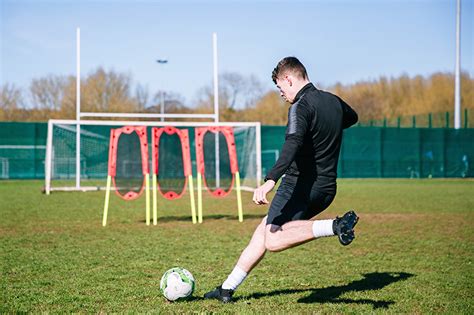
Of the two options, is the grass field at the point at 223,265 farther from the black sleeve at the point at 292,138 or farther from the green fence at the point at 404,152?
the green fence at the point at 404,152

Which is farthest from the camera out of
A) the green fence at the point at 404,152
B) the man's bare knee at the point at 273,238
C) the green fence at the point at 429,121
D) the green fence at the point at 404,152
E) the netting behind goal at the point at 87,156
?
the green fence at the point at 429,121

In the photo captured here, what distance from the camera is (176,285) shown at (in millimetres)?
4922

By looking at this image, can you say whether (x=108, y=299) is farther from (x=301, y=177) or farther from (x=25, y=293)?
(x=301, y=177)

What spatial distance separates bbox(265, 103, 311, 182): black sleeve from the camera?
441 cm

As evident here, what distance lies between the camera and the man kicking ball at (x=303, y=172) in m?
4.56

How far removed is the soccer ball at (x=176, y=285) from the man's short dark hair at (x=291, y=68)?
1753mm

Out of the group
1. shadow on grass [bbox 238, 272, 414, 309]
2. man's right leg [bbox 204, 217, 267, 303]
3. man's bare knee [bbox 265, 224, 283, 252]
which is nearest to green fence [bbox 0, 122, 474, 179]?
shadow on grass [bbox 238, 272, 414, 309]

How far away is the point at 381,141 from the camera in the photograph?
3369 cm

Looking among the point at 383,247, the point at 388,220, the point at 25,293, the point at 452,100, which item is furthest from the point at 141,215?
the point at 452,100

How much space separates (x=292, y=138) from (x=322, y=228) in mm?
688

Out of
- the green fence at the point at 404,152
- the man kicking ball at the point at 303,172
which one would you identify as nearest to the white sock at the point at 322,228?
the man kicking ball at the point at 303,172

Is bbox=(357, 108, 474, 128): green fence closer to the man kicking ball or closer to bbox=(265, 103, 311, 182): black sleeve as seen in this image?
the man kicking ball

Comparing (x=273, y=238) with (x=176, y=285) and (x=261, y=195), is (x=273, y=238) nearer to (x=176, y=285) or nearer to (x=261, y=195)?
(x=261, y=195)

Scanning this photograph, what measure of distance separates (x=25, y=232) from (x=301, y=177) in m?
6.38
